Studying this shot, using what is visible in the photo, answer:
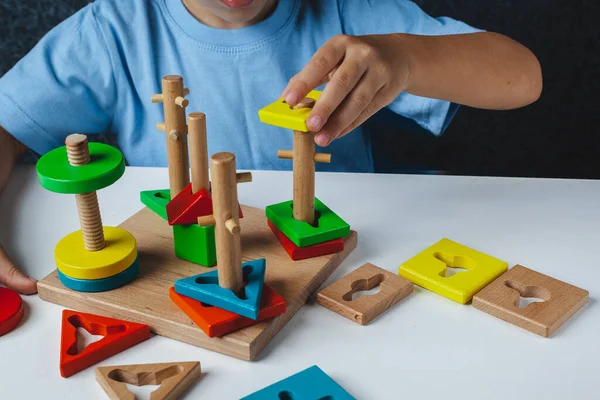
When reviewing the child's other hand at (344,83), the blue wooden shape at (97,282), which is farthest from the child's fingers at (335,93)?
the blue wooden shape at (97,282)

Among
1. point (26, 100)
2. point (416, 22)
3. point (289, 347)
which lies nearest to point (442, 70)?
point (416, 22)

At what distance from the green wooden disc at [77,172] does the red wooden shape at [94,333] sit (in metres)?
0.11

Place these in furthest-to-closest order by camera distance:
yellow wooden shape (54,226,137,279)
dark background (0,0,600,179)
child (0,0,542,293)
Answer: dark background (0,0,600,179) → child (0,0,542,293) → yellow wooden shape (54,226,137,279)

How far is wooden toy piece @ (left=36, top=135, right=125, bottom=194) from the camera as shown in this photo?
531 mm

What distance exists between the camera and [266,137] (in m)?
1.02

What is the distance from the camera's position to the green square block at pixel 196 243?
598 mm

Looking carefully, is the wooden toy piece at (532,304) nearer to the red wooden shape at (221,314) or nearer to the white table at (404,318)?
the white table at (404,318)

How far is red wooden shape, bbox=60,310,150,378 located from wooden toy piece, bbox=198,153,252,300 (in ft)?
0.27

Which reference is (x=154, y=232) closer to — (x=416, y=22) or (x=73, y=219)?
(x=73, y=219)

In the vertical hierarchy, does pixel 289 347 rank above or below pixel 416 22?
below

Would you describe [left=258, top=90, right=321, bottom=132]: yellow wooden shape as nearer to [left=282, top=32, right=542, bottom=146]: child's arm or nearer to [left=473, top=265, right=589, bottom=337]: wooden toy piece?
[left=282, top=32, right=542, bottom=146]: child's arm

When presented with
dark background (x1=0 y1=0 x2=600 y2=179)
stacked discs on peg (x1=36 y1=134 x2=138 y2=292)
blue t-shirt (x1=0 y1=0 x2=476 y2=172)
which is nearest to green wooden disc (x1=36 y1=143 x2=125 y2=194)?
stacked discs on peg (x1=36 y1=134 x2=138 y2=292)

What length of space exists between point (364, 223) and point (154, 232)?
0.22m

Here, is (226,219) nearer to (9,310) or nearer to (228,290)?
(228,290)
